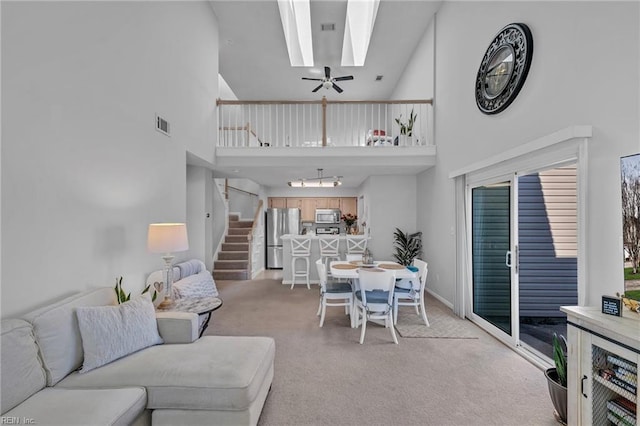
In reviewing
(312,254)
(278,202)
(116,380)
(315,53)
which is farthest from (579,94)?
(278,202)

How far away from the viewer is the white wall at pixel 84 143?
189cm

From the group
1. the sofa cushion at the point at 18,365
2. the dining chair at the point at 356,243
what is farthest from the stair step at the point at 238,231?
the sofa cushion at the point at 18,365

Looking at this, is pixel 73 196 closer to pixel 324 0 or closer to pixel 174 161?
pixel 174 161

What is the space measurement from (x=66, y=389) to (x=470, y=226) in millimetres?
4432

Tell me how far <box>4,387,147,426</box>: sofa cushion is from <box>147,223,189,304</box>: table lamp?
128 cm

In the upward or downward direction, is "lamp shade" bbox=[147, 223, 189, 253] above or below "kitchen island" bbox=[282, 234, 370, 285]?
above

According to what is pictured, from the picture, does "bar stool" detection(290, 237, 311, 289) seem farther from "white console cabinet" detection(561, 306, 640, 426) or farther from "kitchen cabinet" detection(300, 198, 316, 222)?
"white console cabinet" detection(561, 306, 640, 426)

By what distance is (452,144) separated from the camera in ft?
15.2

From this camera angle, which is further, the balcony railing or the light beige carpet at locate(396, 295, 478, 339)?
the balcony railing

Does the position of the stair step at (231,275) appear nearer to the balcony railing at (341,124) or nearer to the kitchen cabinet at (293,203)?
the balcony railing at (341,124)

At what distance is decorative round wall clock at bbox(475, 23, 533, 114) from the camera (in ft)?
9.63

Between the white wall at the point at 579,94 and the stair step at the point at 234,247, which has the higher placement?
the white wall at the point at 579,94

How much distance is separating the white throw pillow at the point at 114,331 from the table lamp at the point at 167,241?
1.97 feet

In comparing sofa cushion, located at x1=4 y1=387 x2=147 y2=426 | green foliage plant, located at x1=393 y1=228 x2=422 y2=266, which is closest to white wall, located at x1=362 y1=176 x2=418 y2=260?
A: green foliage plant, located at x1=393 y1=228 x2=422 y2=266
